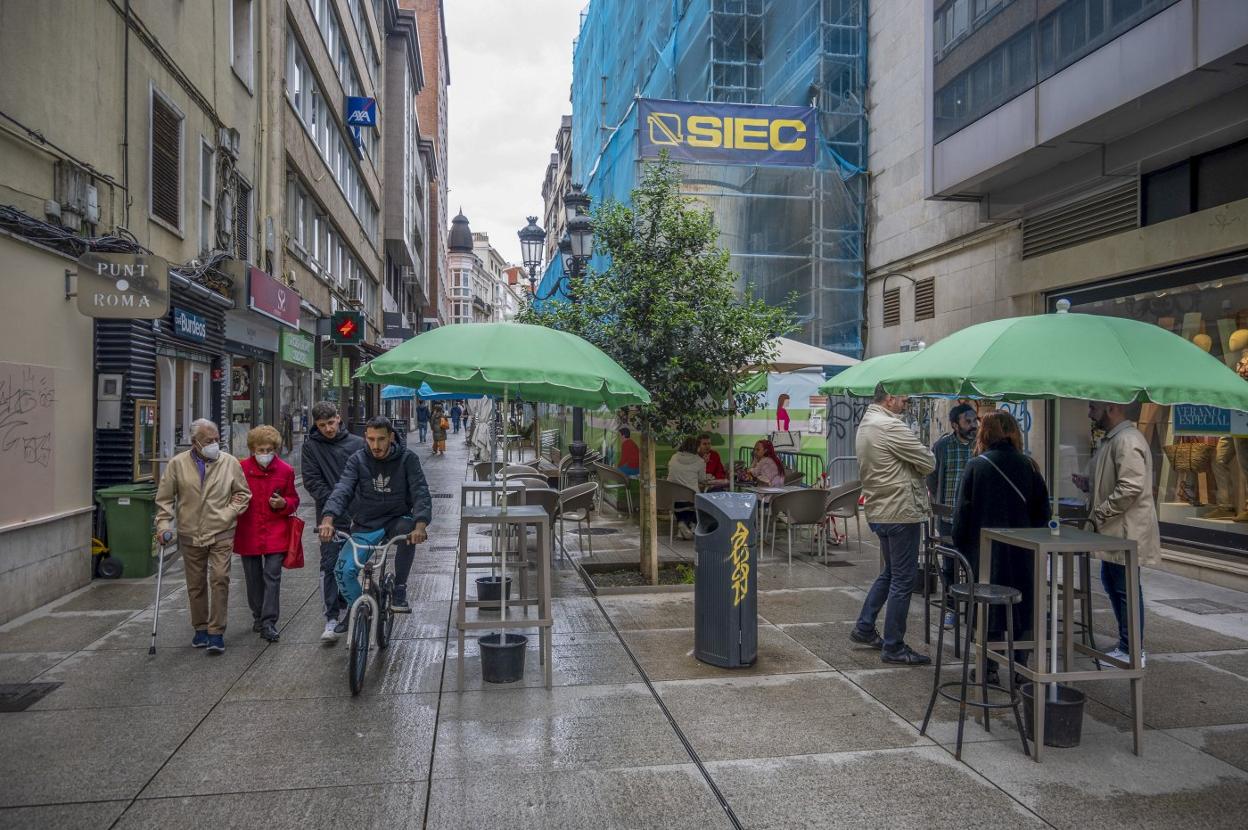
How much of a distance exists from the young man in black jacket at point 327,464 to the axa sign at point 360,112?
20367mm

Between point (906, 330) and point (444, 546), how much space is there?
9.43 meters

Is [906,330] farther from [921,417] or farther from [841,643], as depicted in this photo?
[841,643]

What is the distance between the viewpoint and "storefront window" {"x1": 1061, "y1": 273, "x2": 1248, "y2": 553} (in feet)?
31.1

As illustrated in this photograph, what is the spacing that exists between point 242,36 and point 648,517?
11.8 meters

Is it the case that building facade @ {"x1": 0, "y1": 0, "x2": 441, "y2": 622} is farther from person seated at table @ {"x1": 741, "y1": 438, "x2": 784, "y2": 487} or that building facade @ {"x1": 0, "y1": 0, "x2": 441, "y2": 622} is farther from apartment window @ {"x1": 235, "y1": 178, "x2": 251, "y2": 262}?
person seated at table @ {"x1": 741, "y1": 438, "x2": 784, "y2": 487}

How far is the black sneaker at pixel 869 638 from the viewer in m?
6.86

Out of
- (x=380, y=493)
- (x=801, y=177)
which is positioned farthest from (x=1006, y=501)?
(x=801, y=177)

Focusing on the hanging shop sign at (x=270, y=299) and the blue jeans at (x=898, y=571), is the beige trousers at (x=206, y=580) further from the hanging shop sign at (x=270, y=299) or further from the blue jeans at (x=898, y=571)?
the hanging shop sign at (x=270, y=299)

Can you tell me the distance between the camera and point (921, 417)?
50.2 ft

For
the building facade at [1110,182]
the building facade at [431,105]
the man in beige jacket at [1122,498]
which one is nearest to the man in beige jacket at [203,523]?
the man in beige jacket at [1122,498]

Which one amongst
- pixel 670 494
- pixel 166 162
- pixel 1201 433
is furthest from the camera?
pixel 166 162

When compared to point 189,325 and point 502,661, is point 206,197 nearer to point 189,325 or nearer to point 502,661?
point 189,325

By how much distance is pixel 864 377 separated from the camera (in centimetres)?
917

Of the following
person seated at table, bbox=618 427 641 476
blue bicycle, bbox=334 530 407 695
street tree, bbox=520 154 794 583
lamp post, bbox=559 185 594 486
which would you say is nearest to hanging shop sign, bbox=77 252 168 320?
blue bicycle, bbox=334 530 407 695
